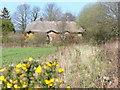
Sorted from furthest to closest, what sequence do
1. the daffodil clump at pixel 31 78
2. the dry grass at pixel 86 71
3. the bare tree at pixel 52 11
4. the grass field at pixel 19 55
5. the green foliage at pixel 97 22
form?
the bare tree at pixel 52 11, the green foliage at pixel 97 22, the grass field at pixel 19 55, the dry grass at pixel 86 71, the daffodil clump at pixel 31 78

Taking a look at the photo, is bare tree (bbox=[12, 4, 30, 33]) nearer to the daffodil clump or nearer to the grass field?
the grass field

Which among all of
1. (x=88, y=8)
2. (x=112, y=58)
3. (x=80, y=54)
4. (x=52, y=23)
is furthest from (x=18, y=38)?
(x=112, y=58)

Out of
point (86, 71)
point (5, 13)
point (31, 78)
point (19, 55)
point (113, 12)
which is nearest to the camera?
point (31, 78)

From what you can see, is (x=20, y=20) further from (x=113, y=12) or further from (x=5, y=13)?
(x=113, y=12)

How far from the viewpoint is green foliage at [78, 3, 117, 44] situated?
17.2m

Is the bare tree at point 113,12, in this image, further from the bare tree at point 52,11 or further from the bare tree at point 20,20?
the bare tree at point 20,20

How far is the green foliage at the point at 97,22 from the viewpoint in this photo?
1717 centimetres

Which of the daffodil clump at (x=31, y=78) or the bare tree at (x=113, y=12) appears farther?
the bare tree at (x=113, y=12)

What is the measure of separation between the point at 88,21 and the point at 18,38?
9398 mm

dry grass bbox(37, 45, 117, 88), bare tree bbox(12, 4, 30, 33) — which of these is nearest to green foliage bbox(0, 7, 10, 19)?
bare tree bbox(12, 4, 30, 33)

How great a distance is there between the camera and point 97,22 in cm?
1859

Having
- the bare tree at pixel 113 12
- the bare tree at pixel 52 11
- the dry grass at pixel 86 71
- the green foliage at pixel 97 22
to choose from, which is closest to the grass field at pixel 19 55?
the dry grass at pixel 86 71

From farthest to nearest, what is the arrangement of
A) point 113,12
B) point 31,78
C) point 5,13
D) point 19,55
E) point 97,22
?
point 5,13 → point 97,22 → point 113,12 → point 19,55 → point 31,78

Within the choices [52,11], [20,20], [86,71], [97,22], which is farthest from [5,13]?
[86,71]
